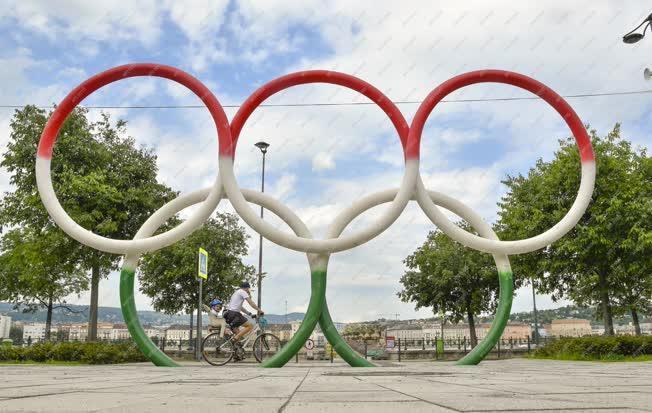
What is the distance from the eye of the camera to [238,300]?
1295 centimetres

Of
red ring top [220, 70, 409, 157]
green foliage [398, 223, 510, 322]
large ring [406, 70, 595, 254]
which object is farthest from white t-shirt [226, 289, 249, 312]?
green foliage [398, 223, 510, 322]

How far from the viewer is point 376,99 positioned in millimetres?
12742

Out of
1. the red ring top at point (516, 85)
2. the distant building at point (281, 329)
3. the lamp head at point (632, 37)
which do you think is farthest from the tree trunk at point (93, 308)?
the distant building at point (281, 329)

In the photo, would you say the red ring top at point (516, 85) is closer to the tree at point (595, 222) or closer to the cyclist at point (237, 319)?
the cyclist at point (237, 319)

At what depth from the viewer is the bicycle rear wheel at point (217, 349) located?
43.0ft

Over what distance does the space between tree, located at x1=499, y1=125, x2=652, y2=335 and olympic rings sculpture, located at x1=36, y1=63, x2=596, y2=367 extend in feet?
33.9

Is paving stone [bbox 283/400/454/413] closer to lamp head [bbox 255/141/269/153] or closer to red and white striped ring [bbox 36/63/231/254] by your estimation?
red and white striped ring [bbox 36/63/231/254]

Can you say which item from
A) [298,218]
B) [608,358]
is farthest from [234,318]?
[608,358]

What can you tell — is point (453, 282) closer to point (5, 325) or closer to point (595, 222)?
point (595, 222)

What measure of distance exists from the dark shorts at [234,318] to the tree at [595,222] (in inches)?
568

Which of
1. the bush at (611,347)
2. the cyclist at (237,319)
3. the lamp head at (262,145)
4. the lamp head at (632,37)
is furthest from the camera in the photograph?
the lamp head at (262,145)

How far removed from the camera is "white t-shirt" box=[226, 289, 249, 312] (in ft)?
41.8

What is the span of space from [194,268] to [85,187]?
32.0ft

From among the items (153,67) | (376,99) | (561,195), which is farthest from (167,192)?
(561,195)
